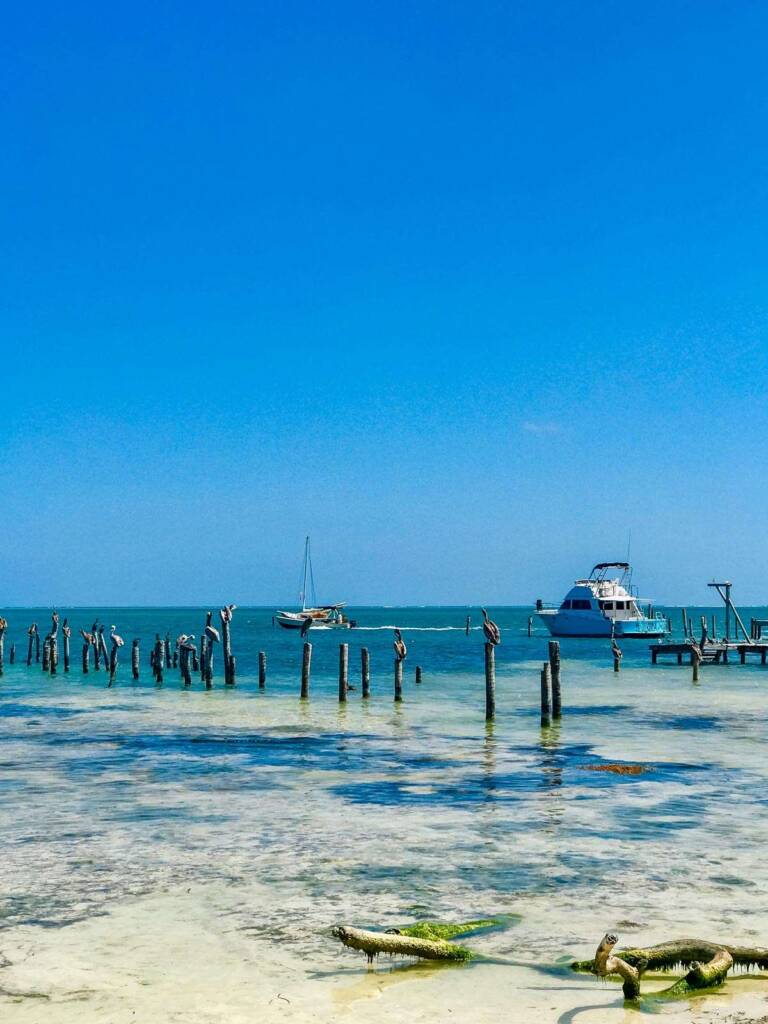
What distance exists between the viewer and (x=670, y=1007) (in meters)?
8.38

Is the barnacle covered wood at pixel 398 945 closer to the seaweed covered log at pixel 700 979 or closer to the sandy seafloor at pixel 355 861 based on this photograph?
the sandy seafloor at pixel 355 861

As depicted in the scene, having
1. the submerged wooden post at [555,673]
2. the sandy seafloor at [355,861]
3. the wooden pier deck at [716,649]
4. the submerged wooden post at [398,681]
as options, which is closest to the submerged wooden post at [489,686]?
the sandy seafloor at [355,861]

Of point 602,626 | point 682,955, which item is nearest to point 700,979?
point 682,955

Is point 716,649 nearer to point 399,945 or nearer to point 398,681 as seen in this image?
point 398,681

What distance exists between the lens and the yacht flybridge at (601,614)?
85312 millimetres

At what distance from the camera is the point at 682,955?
357 inches

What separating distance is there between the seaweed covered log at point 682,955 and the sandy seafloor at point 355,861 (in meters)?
0.24

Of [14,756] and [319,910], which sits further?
[14,756]

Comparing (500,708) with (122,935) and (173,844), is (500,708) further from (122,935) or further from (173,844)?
(122,935)

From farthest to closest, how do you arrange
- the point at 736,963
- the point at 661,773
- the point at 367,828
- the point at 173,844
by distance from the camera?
1. the point at 661,773
2. the point at 367,828
3. the point at 173,844
4. the point at 736,963

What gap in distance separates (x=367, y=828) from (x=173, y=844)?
2.94 meters

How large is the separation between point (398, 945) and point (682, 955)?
260 cm

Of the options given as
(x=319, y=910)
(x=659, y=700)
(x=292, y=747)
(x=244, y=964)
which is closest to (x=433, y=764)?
(x=292, y=747)

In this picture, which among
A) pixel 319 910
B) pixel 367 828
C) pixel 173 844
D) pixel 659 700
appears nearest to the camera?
pixel 319 910
